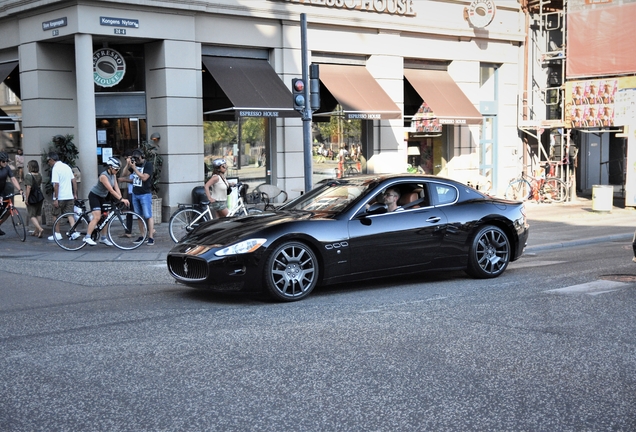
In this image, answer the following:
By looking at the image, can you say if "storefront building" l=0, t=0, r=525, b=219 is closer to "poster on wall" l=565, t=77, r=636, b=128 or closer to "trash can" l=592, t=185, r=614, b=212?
"poster on wall" l=565, t=77, r=636, b=128

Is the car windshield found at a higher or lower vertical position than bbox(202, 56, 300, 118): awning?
lower

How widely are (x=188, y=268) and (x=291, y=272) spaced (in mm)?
1153

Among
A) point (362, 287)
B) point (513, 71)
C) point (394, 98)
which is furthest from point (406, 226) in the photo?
point (513, 71)

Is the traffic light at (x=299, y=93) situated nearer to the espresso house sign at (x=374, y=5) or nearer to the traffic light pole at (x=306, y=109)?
the traffic light pole at (x=306, y=109)

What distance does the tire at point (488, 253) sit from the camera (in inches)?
405

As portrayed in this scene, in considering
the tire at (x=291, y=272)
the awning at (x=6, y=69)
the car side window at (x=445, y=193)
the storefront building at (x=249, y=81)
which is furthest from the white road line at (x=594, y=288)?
the awning at (x=6, y=69)

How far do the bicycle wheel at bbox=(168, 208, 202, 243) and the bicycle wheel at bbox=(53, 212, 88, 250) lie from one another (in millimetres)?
1591

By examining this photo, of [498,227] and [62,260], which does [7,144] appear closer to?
[62,260]

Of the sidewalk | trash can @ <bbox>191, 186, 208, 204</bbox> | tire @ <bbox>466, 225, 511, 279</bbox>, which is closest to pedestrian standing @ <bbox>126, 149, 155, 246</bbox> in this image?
the sidewalk

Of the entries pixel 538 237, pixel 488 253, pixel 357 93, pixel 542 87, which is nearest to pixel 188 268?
pixel 488 253

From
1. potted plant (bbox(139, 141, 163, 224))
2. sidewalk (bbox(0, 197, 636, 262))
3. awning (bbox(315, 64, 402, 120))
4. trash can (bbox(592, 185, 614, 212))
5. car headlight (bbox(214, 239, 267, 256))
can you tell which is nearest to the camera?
car headlight (bbox(214, 239, 267, 256))

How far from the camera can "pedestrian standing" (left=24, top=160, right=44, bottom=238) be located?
627 inches

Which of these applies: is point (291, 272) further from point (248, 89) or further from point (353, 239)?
point (248, 89)

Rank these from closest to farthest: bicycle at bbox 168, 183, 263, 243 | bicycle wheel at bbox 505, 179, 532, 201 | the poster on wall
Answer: bicycle at bbox 168, 183, 263, 243
the poster on wall
bicycle wheel at bbox 505, 179, 532, 201
